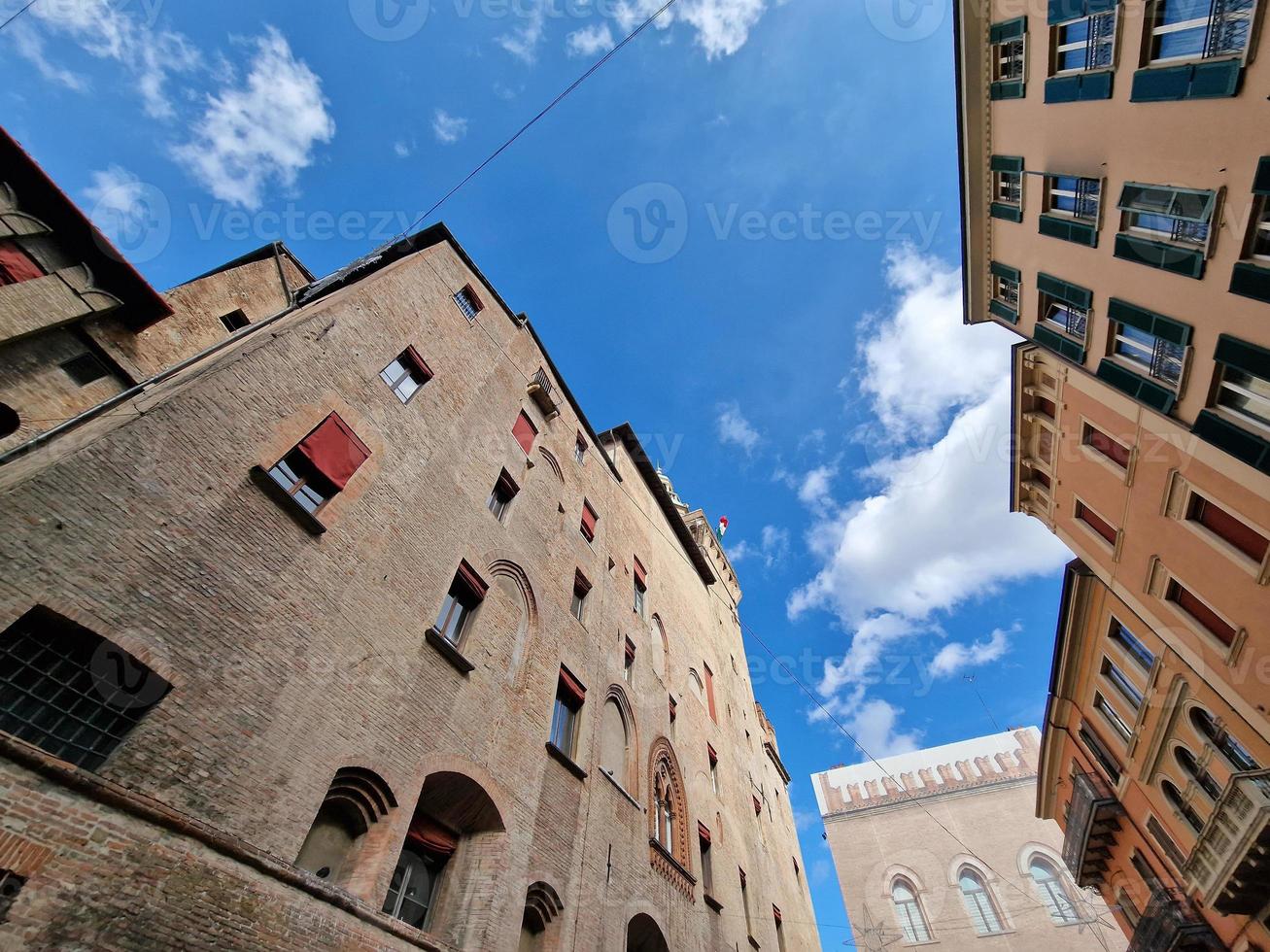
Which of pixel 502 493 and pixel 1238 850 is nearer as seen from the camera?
A: pixel 1238 850

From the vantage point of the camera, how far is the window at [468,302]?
1354cm

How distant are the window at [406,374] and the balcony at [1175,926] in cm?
2157

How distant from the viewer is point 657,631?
18.4 m

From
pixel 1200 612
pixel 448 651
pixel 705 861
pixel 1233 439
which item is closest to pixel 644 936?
pixel 705 861

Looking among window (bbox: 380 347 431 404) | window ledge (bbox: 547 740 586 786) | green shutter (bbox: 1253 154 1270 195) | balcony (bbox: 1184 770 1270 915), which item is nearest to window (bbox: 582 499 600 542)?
window ledge (bbox: 547 740 586 786)

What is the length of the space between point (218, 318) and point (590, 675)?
11.3 m

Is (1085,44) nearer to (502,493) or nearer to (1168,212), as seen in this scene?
(1168,212)

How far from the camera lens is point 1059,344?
13023 mm

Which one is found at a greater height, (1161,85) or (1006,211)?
(1006,211)

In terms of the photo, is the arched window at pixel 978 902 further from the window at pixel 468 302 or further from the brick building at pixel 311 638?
the window at pixel 468 302

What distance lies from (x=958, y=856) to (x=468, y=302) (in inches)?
1577

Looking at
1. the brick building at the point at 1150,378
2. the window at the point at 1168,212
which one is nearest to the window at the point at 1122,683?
the brick building at the point at 1150,378

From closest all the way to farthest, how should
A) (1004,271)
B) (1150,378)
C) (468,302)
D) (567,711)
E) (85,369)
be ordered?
(85,369) → (1150,378) → (567,711) → (468,302) → (1004,271)

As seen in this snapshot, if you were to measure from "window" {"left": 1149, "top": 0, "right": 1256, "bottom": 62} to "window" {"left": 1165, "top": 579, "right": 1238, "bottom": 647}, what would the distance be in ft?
29.6
